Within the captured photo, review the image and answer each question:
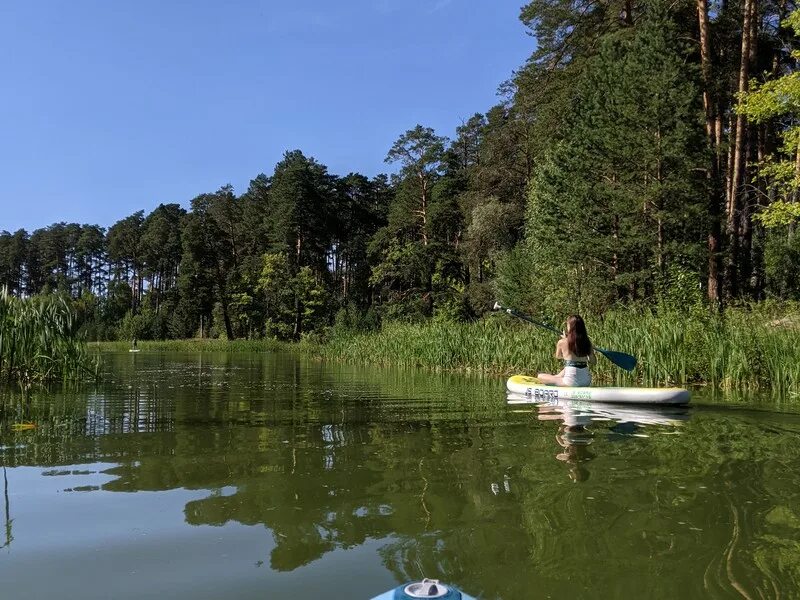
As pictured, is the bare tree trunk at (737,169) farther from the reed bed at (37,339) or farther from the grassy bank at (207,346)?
the grassy bank at (207,346)

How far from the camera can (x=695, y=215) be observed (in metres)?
17.9

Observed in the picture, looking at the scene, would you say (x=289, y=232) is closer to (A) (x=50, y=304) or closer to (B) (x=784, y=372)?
(A) (x=50, y=304)

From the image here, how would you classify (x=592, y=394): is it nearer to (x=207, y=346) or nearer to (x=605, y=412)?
(x=605, y=412)

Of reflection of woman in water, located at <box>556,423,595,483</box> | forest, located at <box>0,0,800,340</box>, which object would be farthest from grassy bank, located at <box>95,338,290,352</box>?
reflection of woman in water, located at <box>556,423,595,483</box>

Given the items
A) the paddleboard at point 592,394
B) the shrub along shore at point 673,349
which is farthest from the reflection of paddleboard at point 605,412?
the shrub along shore at point 673,349

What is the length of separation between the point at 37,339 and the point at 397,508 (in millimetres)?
8738

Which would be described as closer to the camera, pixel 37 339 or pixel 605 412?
pixel 605 412

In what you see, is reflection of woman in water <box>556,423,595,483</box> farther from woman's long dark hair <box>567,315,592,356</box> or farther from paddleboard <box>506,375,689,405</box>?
woman's long dark hair <box>567,315,592,356</box>

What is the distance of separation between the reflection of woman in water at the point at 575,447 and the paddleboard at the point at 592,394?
178cm

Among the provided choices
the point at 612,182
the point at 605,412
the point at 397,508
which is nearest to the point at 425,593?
the point at 397,508

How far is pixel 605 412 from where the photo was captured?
7707mm

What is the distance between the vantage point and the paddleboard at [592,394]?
7.76m

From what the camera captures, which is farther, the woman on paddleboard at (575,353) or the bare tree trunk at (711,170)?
the bare tree trunk at (711,170)

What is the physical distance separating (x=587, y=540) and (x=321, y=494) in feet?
5.04
